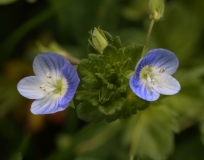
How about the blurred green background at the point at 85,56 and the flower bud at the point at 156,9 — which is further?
the blurred green background at the point at 85,56

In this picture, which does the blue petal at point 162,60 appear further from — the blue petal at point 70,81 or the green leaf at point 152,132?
the green leaf at point 152,132

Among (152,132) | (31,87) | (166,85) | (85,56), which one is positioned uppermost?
(31,87)

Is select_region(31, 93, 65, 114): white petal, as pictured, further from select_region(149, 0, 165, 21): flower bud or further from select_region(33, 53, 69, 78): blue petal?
select_region(149, 0, 165, 21): flower bud

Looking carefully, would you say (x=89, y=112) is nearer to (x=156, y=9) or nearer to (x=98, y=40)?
(x=98, y=40)

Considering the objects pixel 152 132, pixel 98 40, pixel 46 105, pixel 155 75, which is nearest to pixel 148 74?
pixel 155 75

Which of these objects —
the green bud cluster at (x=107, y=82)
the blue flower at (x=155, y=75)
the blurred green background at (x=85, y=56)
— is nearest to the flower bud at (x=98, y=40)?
the green bud cluster at (x=107, y=82)

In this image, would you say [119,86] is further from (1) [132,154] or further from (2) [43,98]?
(1) [132,154]
